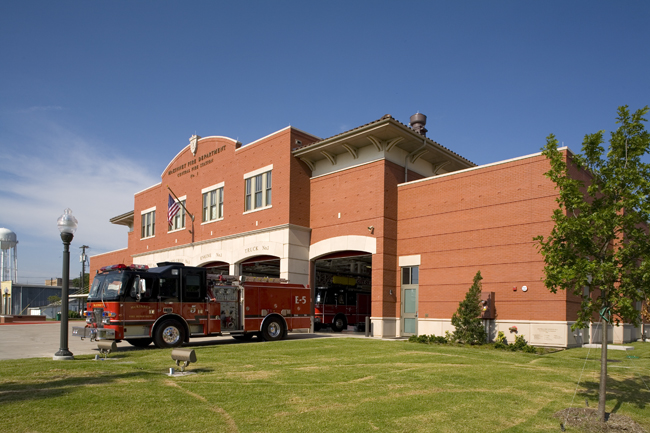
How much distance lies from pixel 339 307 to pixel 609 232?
23.7 m

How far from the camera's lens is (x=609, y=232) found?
783cm

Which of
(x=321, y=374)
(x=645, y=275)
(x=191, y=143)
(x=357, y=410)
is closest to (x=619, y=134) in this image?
(x=645, y=275)

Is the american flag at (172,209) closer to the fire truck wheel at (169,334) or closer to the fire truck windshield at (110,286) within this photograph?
the fire truck windshield at (110,286)

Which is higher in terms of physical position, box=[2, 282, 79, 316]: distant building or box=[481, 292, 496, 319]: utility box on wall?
box=[481, 292, 496, 319]: utility box on wall

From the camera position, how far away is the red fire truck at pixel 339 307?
29453 mm

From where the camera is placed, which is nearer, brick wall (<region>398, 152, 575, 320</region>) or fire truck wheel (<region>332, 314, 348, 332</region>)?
brick wall (<region>398, 152, 575, 320</region>)

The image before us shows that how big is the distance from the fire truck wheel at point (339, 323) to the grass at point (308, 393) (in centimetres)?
1559

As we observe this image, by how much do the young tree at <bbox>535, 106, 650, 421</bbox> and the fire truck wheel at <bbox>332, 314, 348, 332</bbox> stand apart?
22609 millimetres

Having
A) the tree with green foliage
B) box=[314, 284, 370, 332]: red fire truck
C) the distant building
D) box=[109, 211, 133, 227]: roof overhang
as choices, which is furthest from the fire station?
the distant building

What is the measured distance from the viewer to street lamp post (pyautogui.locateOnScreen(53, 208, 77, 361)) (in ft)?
45.2

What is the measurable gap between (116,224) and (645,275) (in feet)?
162

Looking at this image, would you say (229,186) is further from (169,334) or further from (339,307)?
(169,334)

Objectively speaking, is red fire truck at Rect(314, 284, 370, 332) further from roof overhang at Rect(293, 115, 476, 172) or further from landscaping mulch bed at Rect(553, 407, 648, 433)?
landscaping mulch bed at Rect(553, 407, 648, 433)

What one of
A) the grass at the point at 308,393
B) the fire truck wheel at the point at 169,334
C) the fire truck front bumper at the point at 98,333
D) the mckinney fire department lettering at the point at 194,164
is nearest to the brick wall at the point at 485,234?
the grass at the point at 308,393
